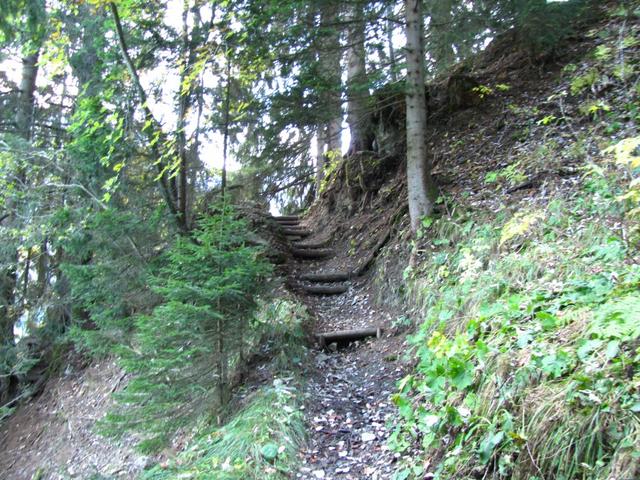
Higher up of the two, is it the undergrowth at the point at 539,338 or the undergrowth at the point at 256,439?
the undergrowth at the point at 539,338

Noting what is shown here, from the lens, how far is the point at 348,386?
17.6 ft

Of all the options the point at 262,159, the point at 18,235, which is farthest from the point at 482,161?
the point at 18,235

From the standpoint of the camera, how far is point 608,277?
3.65 metres

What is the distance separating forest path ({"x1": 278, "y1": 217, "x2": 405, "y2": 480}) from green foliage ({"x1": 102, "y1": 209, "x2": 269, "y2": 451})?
3.66ft

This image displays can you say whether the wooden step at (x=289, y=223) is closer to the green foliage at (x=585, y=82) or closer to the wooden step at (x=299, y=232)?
the wooden step at (x=299, y=232)

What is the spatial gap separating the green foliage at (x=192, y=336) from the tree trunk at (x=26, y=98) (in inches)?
287

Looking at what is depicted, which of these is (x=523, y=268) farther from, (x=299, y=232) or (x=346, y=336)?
(x=299, y=232)

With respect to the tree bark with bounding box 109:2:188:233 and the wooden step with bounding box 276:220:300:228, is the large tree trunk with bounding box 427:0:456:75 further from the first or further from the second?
the wooden step with bounding box 276:220:300:228

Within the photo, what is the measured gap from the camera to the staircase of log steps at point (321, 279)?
21.0 ft

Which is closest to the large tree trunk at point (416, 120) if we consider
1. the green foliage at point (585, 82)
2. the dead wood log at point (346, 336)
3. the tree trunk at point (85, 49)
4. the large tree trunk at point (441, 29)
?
the large tree trunk at point (441, 29)

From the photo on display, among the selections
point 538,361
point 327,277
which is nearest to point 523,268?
point 538,361

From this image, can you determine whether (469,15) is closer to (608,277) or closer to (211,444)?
(608,277)

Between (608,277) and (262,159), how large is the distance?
5.61 metres

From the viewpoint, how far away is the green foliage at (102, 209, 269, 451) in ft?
15.8
